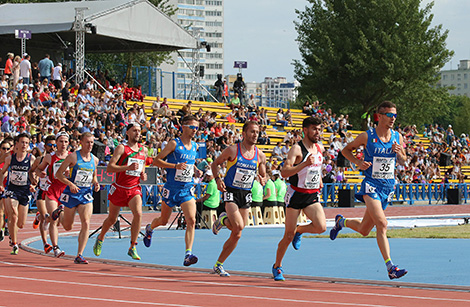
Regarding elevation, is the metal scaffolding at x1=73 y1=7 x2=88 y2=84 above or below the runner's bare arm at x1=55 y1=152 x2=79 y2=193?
above

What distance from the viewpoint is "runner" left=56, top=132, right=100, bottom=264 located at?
1414cm

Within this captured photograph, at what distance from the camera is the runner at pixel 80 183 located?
46.4 ft

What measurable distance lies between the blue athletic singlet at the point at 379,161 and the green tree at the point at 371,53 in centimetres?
4888

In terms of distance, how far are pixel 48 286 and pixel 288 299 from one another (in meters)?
3.17

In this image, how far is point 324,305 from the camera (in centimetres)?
905

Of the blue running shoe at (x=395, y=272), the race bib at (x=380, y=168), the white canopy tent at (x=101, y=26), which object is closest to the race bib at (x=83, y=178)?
the race bib at (x=380, y=168)

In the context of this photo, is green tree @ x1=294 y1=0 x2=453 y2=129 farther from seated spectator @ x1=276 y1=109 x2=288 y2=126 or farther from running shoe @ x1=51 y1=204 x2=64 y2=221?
running shoe @ x1=51 y1=204 x2=64 y2=221

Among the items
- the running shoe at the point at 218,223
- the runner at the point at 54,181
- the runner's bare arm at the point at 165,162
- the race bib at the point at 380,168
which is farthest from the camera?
the runner at the point at 54,181

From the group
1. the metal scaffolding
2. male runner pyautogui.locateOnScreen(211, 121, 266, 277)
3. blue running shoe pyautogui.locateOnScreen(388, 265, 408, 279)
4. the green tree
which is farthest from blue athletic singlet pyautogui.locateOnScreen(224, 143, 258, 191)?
the green tree

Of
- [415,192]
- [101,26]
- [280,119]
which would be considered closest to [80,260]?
[101,26]

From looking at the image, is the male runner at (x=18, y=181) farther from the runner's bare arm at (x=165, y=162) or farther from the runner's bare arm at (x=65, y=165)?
the runner's bare arm at (x=165, y=162)

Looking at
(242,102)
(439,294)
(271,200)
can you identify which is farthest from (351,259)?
(242,102)

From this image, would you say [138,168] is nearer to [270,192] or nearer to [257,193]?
[257,193]

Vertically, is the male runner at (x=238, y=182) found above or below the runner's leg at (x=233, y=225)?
above
